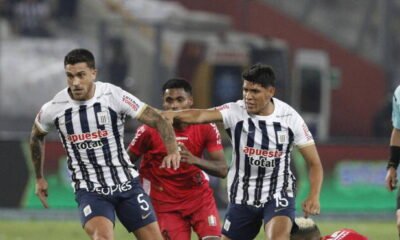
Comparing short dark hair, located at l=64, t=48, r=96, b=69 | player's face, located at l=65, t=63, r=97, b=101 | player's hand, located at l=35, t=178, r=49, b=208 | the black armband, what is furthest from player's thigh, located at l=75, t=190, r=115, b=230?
the black armband

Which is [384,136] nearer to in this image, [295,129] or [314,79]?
[314,79]

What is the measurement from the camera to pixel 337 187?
22203 millimetres

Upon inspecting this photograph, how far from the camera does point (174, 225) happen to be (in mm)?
12188

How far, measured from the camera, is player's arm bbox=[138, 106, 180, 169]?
421 inches

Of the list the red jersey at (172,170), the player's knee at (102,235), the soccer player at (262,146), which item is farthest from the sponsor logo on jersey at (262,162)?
the player's knee at (102,235)

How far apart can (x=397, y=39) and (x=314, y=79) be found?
201 cm

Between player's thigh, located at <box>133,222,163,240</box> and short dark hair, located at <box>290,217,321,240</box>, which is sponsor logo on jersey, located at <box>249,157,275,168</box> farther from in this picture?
player's thigh, located at <box>133,222,163,240</box>

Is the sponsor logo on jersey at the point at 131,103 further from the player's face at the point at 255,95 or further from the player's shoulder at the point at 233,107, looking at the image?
the player's face at the point at 255,95

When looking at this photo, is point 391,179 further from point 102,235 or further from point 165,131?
point 102,235

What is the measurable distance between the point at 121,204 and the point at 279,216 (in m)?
1.39

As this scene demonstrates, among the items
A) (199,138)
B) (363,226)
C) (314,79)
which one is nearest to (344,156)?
(363,226)

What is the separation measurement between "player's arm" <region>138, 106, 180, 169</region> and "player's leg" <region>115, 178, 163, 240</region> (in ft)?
1.56

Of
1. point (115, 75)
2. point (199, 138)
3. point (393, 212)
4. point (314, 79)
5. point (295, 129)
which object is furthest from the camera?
point (314, 79)

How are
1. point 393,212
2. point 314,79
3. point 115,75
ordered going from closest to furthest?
point 393,212, point 115,75, point 314,79
